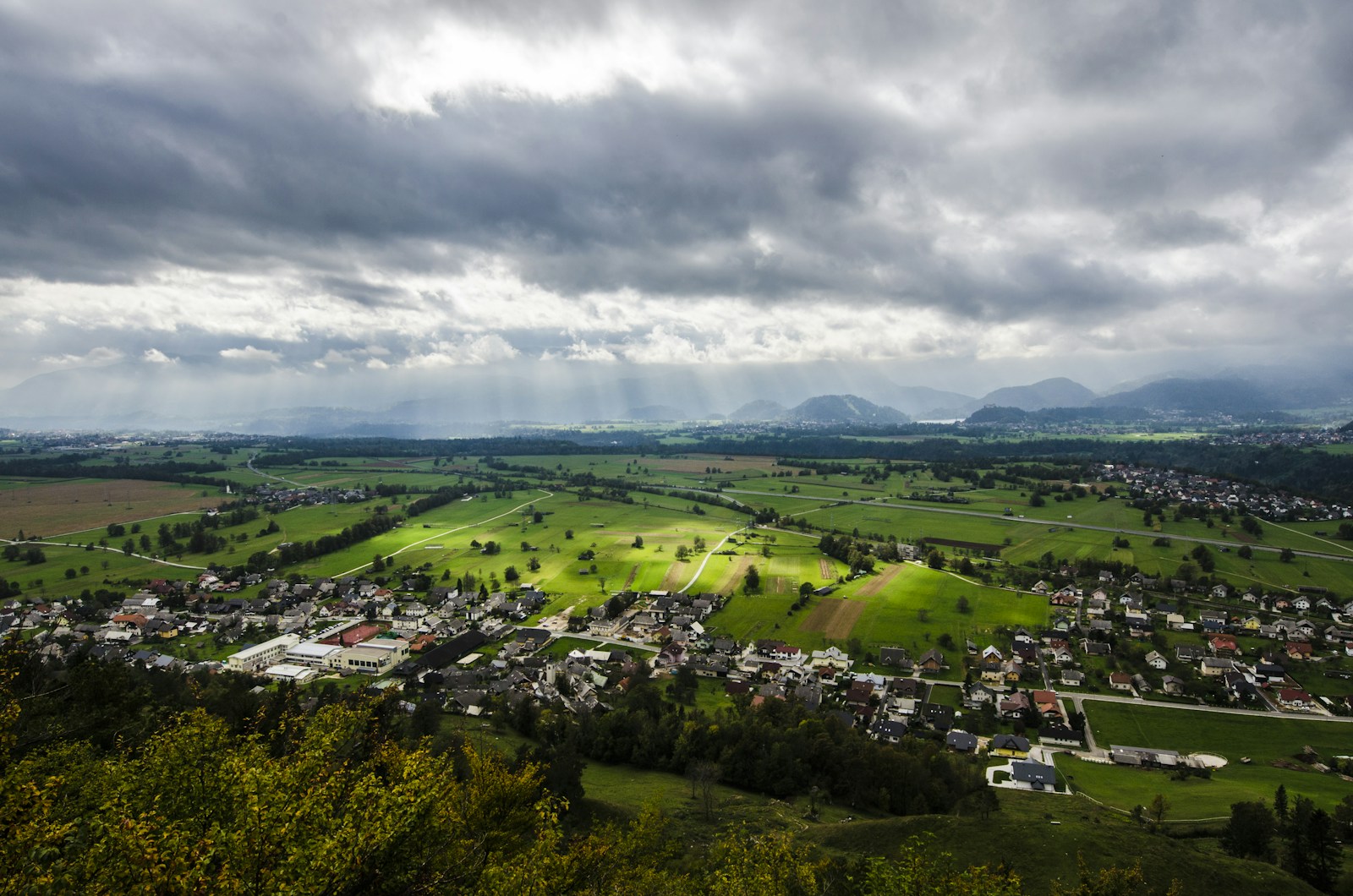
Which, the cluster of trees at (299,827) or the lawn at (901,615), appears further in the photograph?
the lawn at (901,615)

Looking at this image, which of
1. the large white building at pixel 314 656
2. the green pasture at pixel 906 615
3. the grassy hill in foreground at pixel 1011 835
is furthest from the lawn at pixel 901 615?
→ the large white building at pixel 314 656

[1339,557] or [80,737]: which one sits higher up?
[80,737]

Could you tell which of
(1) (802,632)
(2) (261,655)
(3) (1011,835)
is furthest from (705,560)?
(3) (1011,835)

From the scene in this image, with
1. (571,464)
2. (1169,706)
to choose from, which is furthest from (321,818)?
(571,464)

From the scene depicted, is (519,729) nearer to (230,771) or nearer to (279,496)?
(230,771)

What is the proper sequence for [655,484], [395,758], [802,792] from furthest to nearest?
[655,484] → [802,792] → [395,758]

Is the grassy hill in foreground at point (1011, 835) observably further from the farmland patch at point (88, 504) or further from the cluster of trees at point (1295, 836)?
the farmland patch at point (88, 504)

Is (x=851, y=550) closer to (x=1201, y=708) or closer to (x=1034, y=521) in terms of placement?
(x=1201, y=708)
